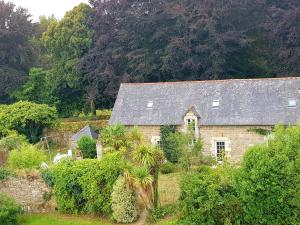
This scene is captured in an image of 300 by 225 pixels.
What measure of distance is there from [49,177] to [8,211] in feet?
10.1

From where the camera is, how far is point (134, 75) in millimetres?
42406

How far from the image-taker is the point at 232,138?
1123 inches

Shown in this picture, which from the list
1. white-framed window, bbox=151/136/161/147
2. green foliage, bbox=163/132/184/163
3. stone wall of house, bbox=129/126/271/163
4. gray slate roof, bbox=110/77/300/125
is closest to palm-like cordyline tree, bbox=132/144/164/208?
green foliage, bbox=163/132/184/163

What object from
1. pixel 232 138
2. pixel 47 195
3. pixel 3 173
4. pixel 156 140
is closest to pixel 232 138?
pixel 232 138

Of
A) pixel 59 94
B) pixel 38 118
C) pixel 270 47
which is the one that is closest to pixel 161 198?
pixel 38 118

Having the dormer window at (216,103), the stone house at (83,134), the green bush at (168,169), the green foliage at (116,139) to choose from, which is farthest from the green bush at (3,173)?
the dormer window at (216,103)

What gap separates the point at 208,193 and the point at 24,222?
977cm

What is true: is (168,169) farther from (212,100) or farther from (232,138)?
(212,100)

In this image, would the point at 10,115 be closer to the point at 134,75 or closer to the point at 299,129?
the point at 134,75

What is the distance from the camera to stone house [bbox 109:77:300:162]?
2800cm

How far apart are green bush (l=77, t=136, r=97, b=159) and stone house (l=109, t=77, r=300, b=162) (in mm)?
2256

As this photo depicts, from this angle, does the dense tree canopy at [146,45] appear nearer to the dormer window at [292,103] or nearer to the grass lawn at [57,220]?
the dormer window at [292,103]

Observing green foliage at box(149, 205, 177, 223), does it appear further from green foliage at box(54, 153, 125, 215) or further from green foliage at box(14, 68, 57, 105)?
green foliage at box(14, 68, 57, 105)

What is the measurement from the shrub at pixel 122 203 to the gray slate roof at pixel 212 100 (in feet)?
34.5
